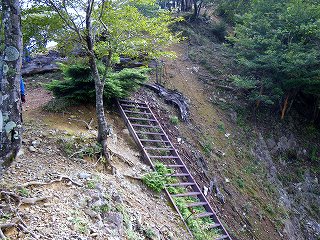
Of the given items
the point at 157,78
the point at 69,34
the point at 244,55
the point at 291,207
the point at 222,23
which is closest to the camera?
the point at 69,34

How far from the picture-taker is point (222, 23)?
19.7 m

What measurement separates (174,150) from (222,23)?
14.2m

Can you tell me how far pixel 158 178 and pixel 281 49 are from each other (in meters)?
8.64

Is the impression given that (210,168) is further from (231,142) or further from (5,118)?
(5,118)

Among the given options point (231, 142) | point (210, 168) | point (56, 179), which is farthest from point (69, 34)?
point (231, 142)

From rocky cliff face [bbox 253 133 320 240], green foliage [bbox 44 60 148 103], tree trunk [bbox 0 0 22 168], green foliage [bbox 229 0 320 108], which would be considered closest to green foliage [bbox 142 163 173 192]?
green foliage [bbox 44 60 148 103]

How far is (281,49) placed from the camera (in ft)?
39.6

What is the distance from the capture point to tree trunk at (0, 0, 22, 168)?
4363mm

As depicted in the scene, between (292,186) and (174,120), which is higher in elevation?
(174,120)

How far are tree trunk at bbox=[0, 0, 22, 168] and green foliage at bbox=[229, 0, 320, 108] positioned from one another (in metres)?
9.78

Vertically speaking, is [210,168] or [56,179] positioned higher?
[56,179]

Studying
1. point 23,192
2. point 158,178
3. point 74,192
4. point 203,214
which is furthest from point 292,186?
point 23,192

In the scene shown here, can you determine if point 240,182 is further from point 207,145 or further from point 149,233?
point 149,233

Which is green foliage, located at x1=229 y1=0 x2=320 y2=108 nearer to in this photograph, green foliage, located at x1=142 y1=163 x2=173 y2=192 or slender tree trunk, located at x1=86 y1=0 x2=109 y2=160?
green foliage, located at x1=142 y1=163 x2=173 y2=192
